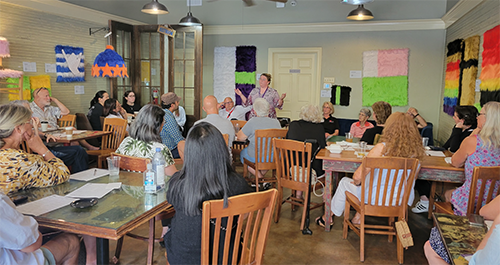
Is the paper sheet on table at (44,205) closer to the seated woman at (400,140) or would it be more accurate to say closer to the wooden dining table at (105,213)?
the wooden dining table at (105,213)

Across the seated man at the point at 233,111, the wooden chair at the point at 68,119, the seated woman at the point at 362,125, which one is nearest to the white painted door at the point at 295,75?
the seated man at the point at 233,111

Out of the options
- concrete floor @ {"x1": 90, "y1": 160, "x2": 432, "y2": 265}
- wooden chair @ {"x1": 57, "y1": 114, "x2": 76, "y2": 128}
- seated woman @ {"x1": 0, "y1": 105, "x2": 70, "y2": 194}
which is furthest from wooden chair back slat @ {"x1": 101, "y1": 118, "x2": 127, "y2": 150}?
seated woman @ {"x1": 0, "y1": 105, "x2": 70, "y2": 194}

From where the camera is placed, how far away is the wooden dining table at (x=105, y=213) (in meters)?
1.66

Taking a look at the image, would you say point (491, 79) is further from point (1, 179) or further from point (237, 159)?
point (1, 179)

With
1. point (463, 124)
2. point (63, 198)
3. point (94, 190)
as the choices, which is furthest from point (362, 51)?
point (63, 198)

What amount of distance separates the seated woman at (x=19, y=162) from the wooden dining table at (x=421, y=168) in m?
2.12

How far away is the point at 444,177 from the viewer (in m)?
3.12

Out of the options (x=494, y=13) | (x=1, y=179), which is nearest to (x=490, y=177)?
(x=494, y=13)

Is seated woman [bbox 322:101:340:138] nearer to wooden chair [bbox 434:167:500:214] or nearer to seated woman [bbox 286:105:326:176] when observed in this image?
seated woman [bbox 286:105:326:176]

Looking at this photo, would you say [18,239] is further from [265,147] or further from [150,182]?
[265,147]

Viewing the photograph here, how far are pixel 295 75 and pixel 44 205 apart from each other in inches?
239

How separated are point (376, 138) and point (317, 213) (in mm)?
1070

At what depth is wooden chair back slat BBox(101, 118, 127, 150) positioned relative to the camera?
4.85 metres

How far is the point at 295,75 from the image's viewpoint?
7.41 metres
